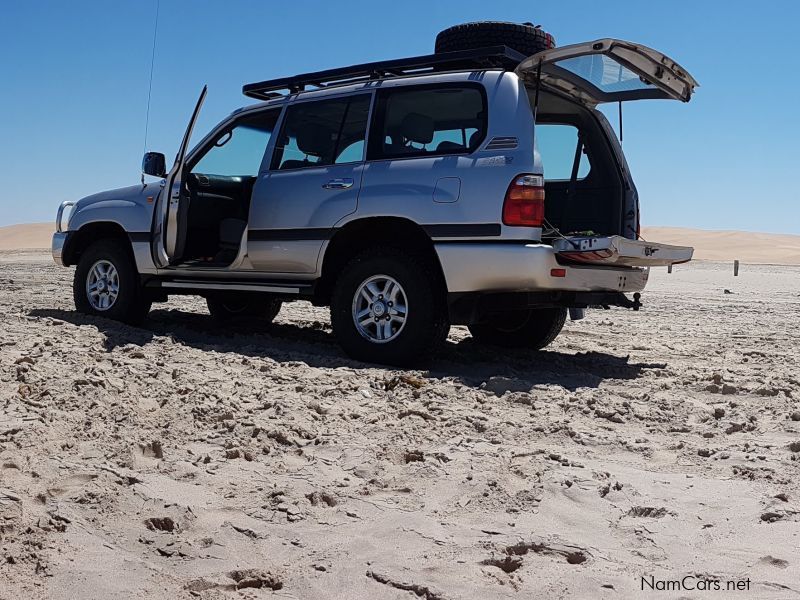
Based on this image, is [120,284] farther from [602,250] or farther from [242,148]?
[602,250]

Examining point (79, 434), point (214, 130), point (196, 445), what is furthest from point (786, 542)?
point (214, 130)

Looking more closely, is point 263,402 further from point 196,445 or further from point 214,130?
point 214,130

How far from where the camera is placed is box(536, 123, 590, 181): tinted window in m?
6.95

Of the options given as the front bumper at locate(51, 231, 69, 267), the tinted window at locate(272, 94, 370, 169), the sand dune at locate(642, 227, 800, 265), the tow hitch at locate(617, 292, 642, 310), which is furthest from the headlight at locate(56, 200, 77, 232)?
the sand dune at locate(642, 227, 800, 265)

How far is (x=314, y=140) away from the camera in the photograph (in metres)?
6.91

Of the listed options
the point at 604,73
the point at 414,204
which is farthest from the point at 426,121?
the point at 604,73

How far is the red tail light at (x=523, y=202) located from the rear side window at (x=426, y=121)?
1.68ft

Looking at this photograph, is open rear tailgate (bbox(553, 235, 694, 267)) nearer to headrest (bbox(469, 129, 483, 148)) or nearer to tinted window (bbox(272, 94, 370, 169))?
headrest (bbox(469, 129, 483, 148))

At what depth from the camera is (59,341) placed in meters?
6.03

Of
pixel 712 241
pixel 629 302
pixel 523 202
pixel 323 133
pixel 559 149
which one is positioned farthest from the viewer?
pixel 712 241

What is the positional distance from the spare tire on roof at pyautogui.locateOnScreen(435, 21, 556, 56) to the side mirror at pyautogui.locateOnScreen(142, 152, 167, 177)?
8.62ft

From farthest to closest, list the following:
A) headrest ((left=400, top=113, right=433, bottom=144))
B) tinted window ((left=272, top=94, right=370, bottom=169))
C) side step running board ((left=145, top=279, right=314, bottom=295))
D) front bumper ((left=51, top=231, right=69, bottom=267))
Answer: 1. front bumper ((left=51, top=231, right=69, bottom=267))
2. side step running board ((left=145, top=279, right=314, bottom=295))
3. tinted window ((left=272, top=94, right=370, bottom=169))
4. headrest ((left=400, top=113, right=433, bottom=144))

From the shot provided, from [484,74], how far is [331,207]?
146 cm

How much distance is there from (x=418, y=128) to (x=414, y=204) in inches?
26.1
